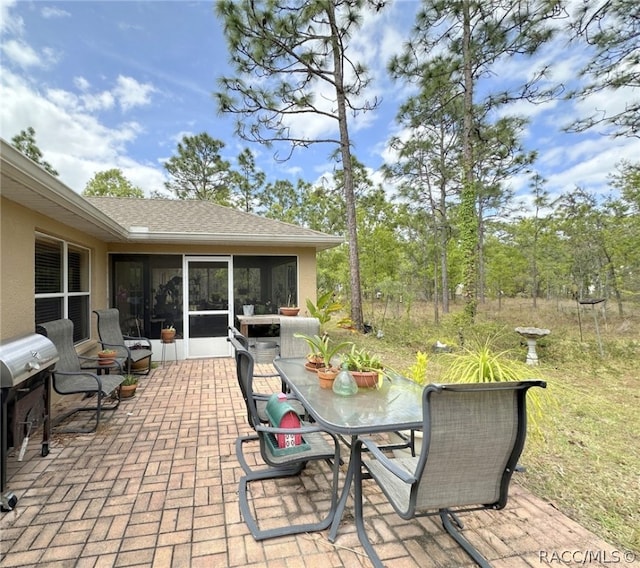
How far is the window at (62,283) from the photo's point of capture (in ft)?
13.6

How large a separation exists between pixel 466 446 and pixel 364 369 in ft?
4.06

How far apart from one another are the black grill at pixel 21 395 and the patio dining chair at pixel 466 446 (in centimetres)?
256

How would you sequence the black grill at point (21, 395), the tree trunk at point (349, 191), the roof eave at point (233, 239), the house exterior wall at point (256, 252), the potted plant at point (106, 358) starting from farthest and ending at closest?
the tree trunk at point (349, 191), the house exterior wall at point (256, 252), the roof eave at point (233, 239), the potted plant at point (106, 358), the black grill at point (21, 395)

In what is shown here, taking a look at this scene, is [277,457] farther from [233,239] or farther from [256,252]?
[256,252]

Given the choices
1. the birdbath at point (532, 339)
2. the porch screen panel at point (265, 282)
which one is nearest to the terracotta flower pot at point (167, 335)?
the porch screen panel at point (265, 282)

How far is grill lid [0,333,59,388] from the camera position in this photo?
92.0 inches

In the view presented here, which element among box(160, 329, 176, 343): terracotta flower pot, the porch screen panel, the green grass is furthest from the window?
the green grass

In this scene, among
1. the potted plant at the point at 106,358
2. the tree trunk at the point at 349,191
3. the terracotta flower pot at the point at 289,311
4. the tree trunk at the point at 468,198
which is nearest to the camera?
the potted plant at the point at 106,358

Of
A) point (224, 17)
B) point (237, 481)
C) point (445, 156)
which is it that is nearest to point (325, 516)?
point (237, 481)

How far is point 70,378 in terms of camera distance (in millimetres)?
3953

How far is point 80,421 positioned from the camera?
3.81m

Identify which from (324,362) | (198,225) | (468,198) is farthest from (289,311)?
(468,198)

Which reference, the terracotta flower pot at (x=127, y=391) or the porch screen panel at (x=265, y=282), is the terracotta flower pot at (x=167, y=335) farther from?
the terracotta flower pot at (x=127, y=391)

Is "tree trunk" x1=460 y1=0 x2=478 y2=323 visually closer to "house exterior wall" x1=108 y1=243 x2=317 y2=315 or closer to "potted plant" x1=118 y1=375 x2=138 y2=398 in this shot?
"house exterior wall" x1=108 y1=243 x2=317 y2=315
